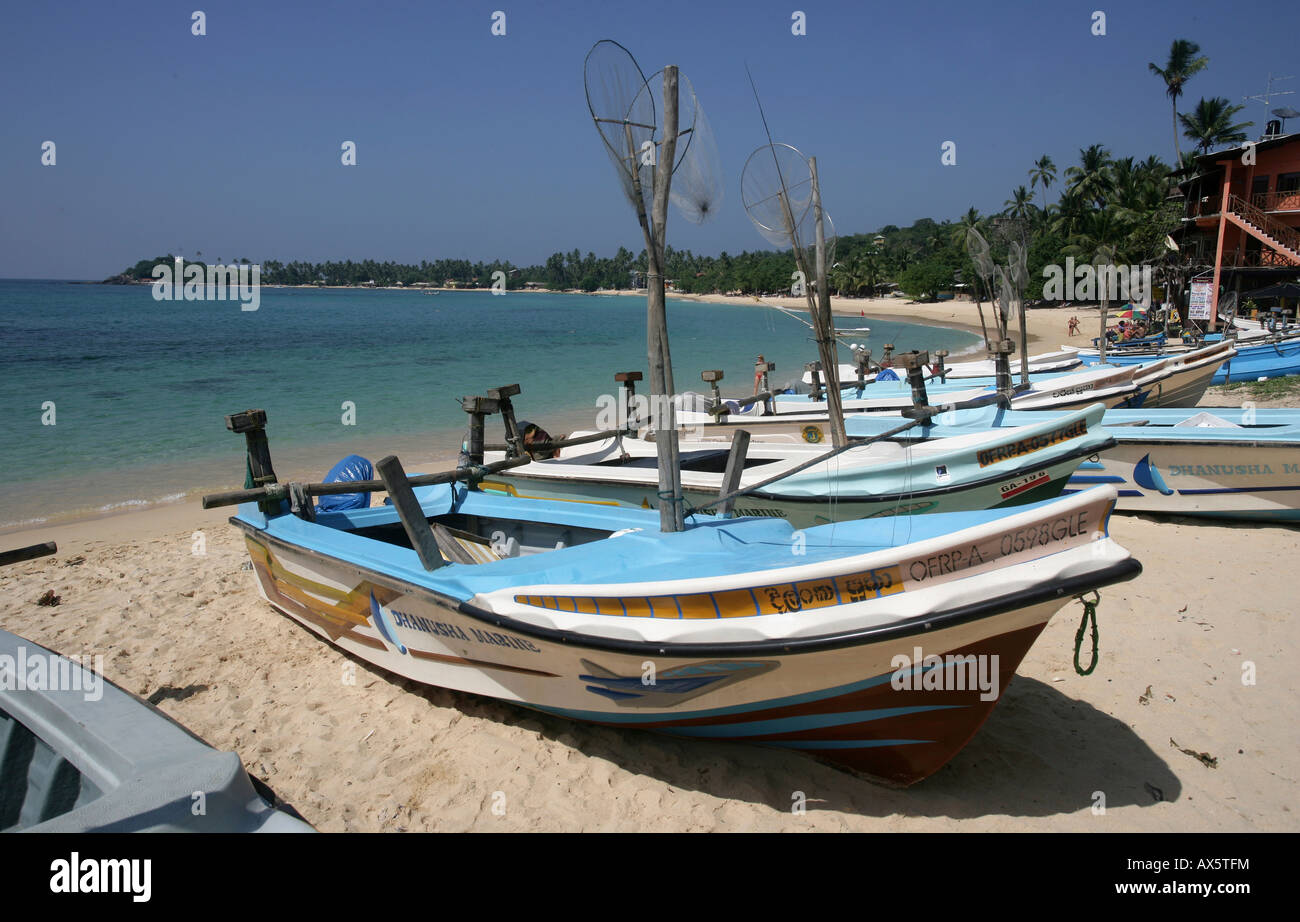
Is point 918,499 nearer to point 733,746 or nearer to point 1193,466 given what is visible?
point 733,746

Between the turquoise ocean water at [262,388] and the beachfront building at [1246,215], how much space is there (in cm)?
1147

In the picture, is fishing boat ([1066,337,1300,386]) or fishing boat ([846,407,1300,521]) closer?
fishing boat ([846,407,1300,521])

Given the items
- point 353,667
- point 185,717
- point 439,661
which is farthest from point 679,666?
point 185,717

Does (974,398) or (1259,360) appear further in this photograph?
(1259,360)

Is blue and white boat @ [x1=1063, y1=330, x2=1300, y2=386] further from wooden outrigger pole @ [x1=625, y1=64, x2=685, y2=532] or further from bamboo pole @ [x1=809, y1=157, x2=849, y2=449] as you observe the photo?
wooden outrigger pole @ [x1=625, y1=64, x2=685, y2=532]

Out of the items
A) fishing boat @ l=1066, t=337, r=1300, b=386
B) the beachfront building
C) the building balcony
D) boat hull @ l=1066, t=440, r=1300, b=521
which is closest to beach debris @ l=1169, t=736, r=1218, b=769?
boat hull @ l=1066, t=440, r=1300, b=521

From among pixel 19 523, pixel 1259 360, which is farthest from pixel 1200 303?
pixel 19 523

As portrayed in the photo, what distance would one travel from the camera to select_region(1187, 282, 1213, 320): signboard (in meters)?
25.2

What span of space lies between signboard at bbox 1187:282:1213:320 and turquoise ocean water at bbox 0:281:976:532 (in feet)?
37.5

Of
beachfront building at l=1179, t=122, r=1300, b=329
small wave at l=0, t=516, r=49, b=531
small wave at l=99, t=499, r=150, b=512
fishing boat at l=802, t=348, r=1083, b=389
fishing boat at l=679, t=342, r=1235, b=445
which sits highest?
beachfront building at l=1179, t=122, r=1300, b=329

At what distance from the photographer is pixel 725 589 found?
3594 millimetres

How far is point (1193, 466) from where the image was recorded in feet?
27.5

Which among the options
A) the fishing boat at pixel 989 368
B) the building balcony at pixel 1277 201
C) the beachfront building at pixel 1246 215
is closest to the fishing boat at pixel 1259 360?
the fishing boat at pixel 989 368

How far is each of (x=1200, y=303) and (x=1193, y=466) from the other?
21.7 metres
